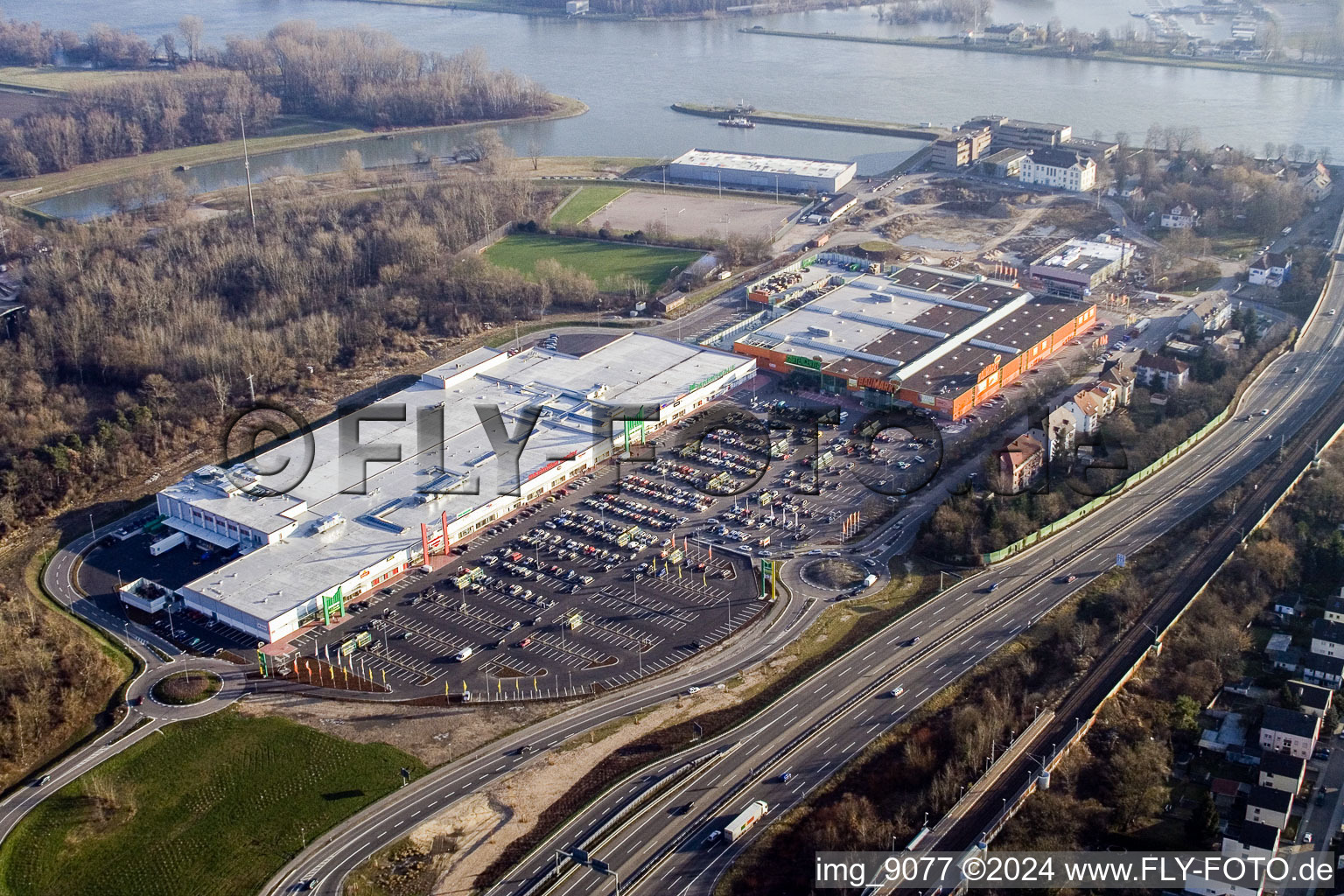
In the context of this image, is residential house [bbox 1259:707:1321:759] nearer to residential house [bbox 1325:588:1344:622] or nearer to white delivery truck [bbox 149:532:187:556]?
residential house [bbox 1325:588:1344:622]

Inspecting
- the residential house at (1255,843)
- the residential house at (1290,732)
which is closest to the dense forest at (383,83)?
the residential house at (1290,732)

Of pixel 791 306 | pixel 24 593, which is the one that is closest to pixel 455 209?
pixel 791 306

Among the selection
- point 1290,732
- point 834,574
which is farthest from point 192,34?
point 1290,732

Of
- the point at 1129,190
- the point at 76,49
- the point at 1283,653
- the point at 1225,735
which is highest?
the point at 76,49

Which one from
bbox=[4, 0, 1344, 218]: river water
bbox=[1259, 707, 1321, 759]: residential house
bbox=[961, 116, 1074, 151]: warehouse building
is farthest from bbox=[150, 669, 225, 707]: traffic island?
bbox=[961, 116, 1074, 151]: warehouse building

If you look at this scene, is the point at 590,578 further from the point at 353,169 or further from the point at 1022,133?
the point at 1022,133

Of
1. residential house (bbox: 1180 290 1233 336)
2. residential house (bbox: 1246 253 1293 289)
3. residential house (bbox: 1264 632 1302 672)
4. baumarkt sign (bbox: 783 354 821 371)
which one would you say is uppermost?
residential house (bbox: 1246 253 1293 289)
